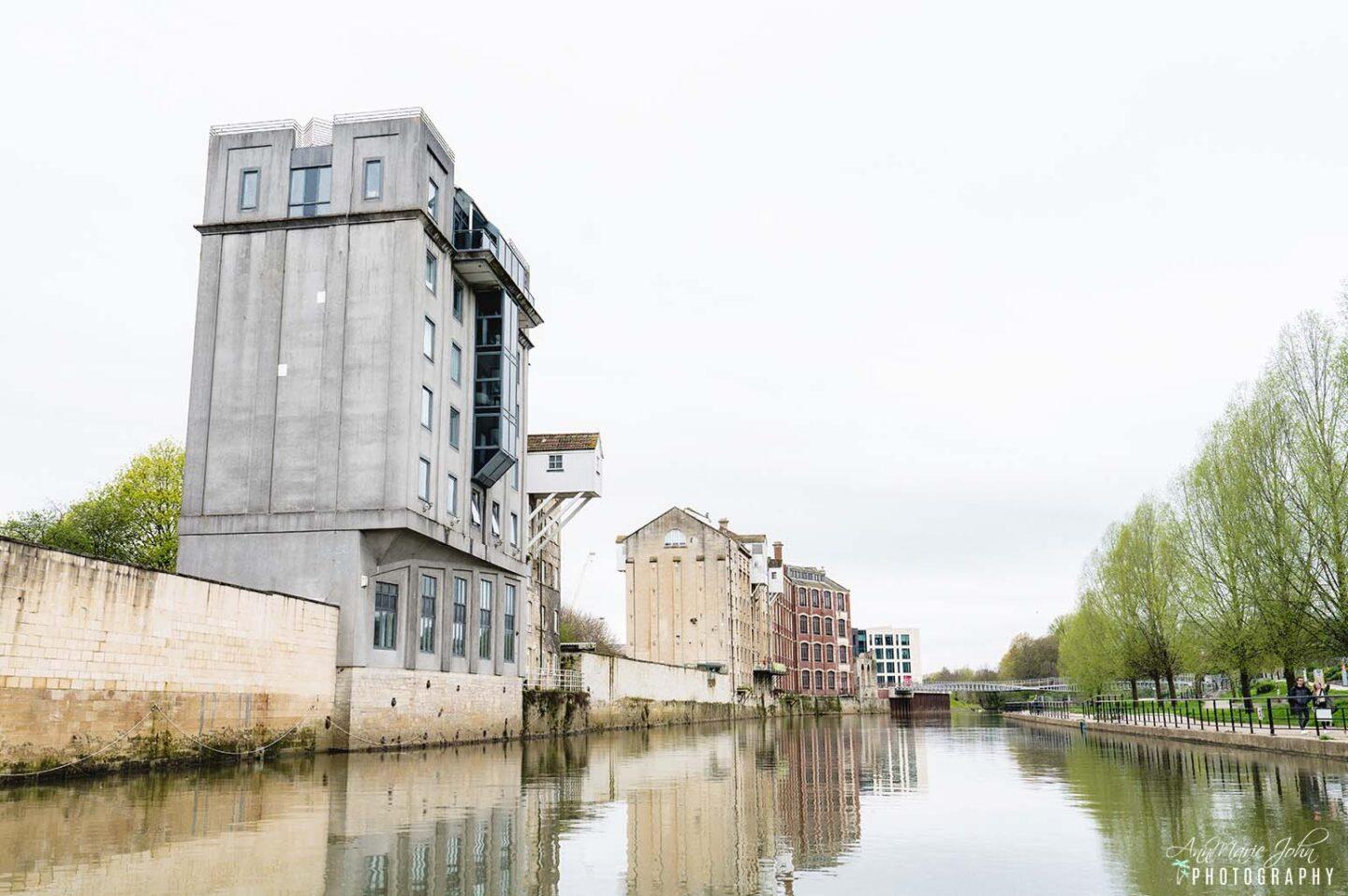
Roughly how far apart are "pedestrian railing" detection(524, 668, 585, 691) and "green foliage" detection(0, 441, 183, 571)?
68.3 feet

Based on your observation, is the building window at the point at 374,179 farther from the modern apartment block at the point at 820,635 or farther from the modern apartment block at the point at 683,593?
the modern apartment block at the point at 820,635

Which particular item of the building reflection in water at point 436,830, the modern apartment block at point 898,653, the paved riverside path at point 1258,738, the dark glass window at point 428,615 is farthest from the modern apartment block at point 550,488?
the modern apartment block at point 898,653

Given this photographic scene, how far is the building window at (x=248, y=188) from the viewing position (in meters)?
33.3

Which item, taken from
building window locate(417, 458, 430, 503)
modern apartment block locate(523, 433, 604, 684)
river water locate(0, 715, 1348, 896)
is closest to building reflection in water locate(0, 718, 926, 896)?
river water locate(0, 715, 1348, 896)

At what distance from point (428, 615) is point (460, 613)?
2460mm

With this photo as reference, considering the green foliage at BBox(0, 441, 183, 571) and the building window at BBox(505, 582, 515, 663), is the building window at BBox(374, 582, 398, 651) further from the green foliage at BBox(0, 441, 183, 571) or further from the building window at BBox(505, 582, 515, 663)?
the green foliage at BBox(0, 441, 183, 571)

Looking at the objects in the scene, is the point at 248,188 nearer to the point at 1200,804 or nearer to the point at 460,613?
the point at 460,613

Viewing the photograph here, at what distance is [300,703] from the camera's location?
27.5 meters

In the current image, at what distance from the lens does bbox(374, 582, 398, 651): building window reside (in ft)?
104

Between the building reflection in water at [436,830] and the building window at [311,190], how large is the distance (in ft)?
59.0

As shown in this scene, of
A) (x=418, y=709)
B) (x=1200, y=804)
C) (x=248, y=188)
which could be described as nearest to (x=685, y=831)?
(x=1200, y=804)

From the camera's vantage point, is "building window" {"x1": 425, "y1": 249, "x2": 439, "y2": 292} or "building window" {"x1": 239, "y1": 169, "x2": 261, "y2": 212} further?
"building window" {"x1": 425, "y1": 249, "x2": 439, "y2": 292}

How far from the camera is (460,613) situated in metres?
37.1

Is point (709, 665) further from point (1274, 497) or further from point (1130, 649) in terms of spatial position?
point (1274, 497)
